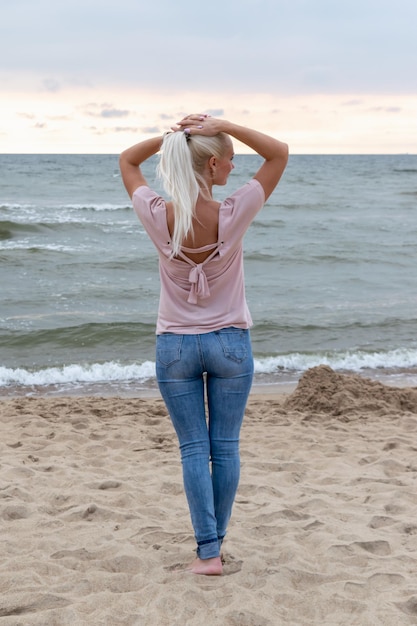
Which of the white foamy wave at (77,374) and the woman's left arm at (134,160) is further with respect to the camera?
the white foamy wave at (77,374)

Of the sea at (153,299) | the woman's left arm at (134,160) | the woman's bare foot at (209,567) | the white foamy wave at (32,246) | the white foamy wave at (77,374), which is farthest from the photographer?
the white foamy wave at (32,246)

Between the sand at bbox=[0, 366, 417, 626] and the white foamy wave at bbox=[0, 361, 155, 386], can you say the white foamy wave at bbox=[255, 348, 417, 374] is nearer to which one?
the white foamy wave at bbox=[0, 361, 155, 386]

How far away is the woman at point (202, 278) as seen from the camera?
304cm

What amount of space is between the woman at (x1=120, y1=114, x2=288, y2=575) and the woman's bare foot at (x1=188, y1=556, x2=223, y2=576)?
20cm

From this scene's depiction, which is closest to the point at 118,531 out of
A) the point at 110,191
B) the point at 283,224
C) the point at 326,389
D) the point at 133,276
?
the point at 326,389

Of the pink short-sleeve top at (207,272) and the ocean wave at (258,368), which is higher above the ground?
the pink short-sleeve top at (207,272)

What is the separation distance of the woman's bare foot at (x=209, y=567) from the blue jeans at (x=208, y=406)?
1.1 inches

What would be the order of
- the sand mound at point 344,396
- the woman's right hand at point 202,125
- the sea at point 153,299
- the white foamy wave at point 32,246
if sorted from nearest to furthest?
the woman's right hand at point 202,125
the sand mound at point 344,396
the sea at point 153,299
the white foamy wave at point 32,246

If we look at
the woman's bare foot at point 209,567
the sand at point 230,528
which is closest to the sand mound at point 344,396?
the sand at point 230,528

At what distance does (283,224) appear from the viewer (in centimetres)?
2444

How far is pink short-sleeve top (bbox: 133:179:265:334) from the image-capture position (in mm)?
3141

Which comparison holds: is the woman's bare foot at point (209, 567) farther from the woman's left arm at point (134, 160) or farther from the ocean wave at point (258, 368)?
the ocean wave at point (258, 368)

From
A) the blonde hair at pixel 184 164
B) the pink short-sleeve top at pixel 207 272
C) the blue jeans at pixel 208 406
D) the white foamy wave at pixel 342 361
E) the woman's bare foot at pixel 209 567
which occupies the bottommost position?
the white foamy wave at pixel 342 361

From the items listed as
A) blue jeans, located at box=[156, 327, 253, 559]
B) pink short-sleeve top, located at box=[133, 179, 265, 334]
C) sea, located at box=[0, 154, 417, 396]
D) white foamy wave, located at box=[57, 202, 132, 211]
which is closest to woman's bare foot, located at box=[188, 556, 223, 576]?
blue jeans, located at box=[156, 327, 253, 559]
